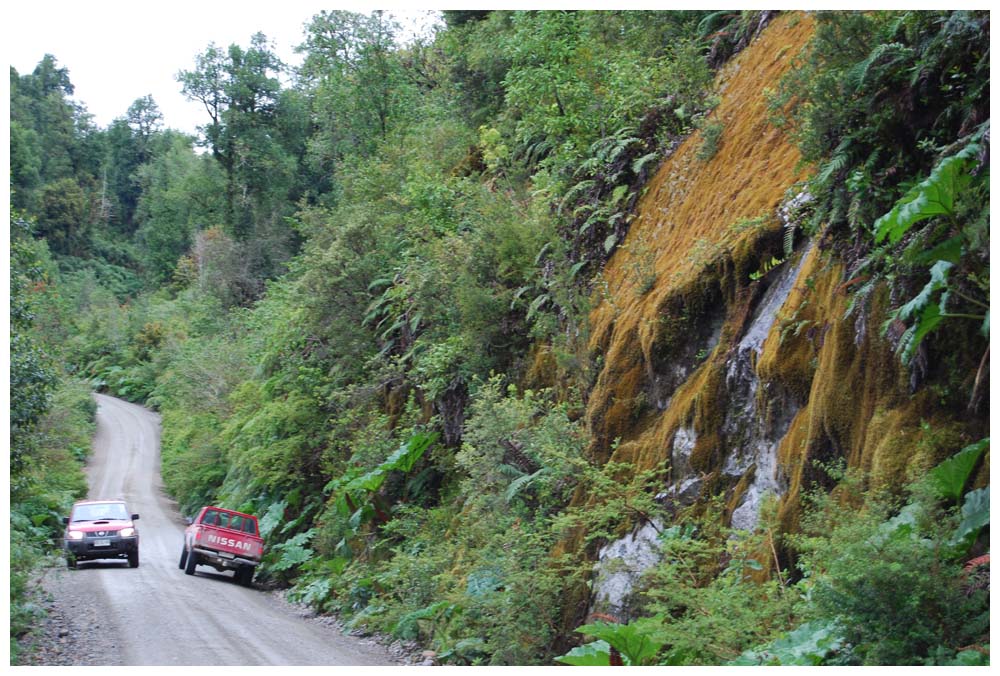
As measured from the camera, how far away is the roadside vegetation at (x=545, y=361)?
21.0 ft

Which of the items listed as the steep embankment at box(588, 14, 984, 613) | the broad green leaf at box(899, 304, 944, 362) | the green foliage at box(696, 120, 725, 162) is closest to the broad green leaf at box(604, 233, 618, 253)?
the steep embankment at box(588, 14, 984, 613)

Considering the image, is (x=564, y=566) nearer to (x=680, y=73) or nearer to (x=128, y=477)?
(x=680, y=73)

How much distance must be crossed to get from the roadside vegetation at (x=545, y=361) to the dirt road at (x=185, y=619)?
34.4 inches

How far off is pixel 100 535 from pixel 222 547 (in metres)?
2.97

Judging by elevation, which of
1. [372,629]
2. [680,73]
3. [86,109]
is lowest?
[372,629]

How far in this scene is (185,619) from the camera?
12.8 meters

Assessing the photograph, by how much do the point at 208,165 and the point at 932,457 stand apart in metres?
45.1

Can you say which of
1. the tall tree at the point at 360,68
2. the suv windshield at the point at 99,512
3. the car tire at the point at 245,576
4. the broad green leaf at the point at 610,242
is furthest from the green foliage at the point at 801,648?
the tall tree at the point at 360,68

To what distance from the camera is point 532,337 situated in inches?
579

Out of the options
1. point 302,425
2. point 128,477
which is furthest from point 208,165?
point 302,425

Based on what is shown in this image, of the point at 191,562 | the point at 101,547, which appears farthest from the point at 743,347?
the point at 101,547

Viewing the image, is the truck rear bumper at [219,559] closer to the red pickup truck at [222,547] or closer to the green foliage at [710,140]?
the red pickup truck at [222,547]

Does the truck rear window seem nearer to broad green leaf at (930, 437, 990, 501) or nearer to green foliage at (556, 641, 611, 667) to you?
green foliage at (556, 641, 611, 667)

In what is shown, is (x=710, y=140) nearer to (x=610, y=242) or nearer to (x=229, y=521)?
(x=610, y=242)
